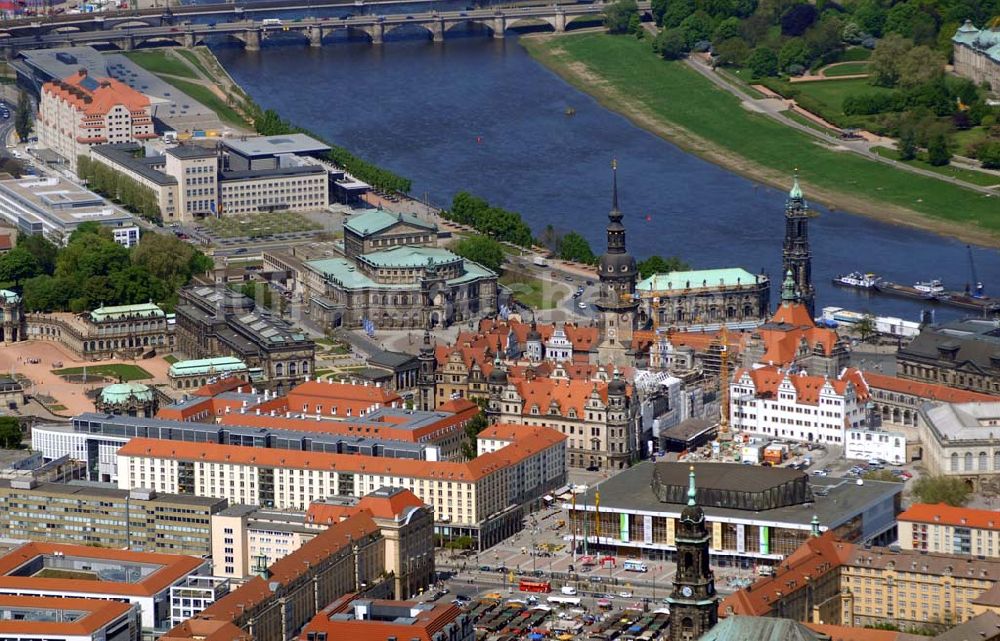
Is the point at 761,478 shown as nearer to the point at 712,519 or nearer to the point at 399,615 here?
the point at 712,519

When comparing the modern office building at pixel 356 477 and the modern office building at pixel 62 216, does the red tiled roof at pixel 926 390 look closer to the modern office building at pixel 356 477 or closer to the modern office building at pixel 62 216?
the modern office building at pixel 356 477

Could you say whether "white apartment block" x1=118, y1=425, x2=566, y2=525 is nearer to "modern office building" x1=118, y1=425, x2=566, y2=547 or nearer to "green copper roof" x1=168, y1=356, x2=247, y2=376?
"modern office building" x1=118, y1=425, x2=566, y2=547

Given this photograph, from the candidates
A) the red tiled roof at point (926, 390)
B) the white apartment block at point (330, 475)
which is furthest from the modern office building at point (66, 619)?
the red tiled roof at point (926, 390)

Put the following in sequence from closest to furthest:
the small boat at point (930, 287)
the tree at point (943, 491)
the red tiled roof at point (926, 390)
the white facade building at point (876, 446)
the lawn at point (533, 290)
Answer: the tree at point (943, 491) → the white facade building at point (876, 446) → the red tiled roof at point (926, 390) → the lawn at point (533, 290) → the small boat at point (930, 287)

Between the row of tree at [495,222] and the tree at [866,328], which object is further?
the row of tree at [495,222]

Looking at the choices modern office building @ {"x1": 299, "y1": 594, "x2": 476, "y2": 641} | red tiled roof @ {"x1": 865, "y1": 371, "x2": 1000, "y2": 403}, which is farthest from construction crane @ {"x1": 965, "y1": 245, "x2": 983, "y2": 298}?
modern office building @ {"x1": 299, "y1": 594, "x2": 476, "y2": 641}

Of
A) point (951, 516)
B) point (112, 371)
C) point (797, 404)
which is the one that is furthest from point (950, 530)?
point (112, 371)

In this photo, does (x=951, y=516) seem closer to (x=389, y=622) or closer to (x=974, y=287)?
(x=389, y=622)
